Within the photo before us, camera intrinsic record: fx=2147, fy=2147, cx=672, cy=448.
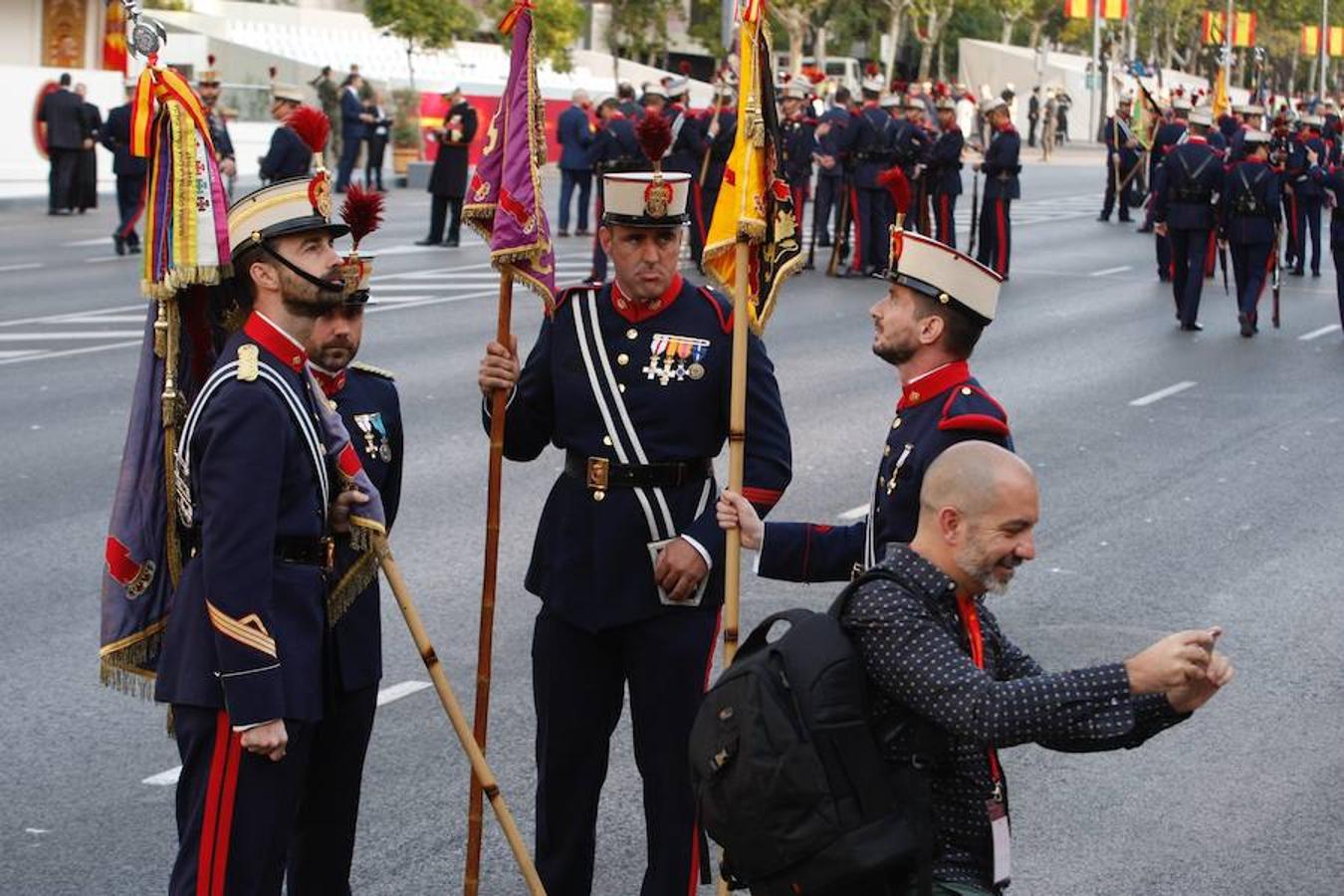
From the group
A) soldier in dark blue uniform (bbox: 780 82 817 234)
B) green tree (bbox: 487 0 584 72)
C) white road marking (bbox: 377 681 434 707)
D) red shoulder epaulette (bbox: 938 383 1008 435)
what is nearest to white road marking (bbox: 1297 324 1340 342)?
soldier in dark blue uniform (bbox: 780 82 817 234)

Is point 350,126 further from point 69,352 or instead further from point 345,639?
point 345,639

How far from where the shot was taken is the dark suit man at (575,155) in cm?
2845

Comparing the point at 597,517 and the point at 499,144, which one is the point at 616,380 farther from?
the point at 499,144

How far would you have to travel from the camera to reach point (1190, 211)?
835 inches

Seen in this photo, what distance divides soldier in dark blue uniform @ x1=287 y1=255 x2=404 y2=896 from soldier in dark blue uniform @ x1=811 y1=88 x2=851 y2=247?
20208 millimetres

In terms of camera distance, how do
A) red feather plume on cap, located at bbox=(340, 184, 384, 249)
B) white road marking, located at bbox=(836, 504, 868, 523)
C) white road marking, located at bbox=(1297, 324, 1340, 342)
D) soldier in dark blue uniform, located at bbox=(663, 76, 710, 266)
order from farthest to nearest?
soldier in dark blue uniform, located at bbox=(663, 76, 710, 266) < white road marking, located at bbox=(1297, 324, 1340, 342) < white road marking, located at bbox=(836, 504, 868, 523) < red feather plume on cap, located at bbox=(340, 184, 384, 249)

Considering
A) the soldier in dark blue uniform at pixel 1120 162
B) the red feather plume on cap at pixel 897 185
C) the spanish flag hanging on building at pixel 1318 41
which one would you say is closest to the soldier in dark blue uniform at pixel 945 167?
the soldier in dark blue uniform at pixel 1120 162

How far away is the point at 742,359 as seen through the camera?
545 cm

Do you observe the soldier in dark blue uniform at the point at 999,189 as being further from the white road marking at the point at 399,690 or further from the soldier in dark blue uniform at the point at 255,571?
the soldier in dark blue uniform at the point at 255,571

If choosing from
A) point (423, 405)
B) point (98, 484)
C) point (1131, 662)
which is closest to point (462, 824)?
point (1131, 662)

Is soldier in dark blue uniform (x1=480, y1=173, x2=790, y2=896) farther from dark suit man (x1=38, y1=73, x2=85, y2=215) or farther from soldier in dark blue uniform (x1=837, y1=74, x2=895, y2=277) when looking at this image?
dark suit man (x1=38, y1=73, x2=85, y2=215)

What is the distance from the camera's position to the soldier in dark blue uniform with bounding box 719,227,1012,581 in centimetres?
523

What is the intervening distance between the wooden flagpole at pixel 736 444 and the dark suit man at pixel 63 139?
2582cm

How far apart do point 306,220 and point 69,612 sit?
15.6ft
